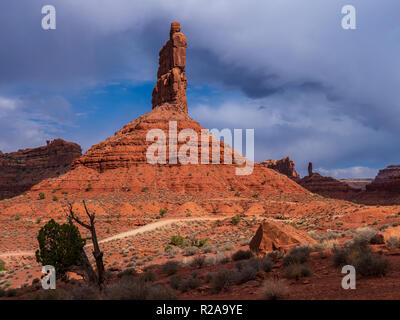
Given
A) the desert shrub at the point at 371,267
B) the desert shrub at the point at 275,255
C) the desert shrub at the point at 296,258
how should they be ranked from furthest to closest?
the desert shrub at the point at 275,255, the desert shrub at the point at 296,258, the desert shrub at the point at 371,267

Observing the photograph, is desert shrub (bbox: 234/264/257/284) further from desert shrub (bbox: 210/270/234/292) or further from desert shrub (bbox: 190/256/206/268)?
desert shrub (bbox: 190/256/206/268)

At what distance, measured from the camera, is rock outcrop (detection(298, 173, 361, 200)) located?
102062 millimetres

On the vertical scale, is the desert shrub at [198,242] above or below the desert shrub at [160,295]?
below

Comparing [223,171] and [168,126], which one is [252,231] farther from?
[168,126]

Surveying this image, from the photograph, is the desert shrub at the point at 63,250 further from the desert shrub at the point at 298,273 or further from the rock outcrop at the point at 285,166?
the rock outcrop at the point at 285,166

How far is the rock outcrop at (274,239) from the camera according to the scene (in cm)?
1291

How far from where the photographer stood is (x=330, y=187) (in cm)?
10681

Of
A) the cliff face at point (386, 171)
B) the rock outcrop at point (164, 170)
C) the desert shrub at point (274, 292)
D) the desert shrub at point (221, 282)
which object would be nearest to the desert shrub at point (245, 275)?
the desert shrub at point (221, 282)

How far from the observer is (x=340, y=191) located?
10456cm

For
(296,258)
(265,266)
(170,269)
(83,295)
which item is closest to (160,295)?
(83,295)

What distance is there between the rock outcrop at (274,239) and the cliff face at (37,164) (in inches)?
4293

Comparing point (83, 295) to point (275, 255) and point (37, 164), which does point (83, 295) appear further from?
point (37, 164)
